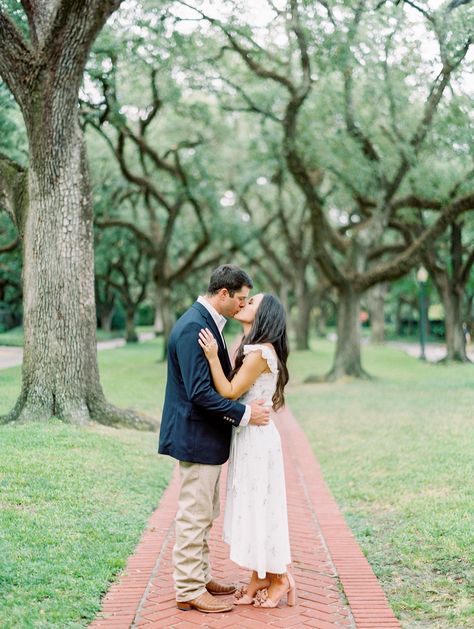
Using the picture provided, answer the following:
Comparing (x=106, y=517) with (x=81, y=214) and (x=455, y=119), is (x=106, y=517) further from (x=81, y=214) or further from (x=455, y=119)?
(x=455, y=119)

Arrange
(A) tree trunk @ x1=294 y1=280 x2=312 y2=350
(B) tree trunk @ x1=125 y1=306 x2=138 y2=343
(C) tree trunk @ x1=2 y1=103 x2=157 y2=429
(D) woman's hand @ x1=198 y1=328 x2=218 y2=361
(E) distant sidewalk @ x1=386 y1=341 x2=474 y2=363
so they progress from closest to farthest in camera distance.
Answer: (D) woman's hand @ x1=198 y1=328 x2=218 y2=361 → (C) tree trunk @ x1=2 y1=103 x2=157 y2=429 → (E) distant sidewalk @ x1=386 y1=341 x2=474 y2=363 → (A) tree trunk @ x1=294 y1=280 x2=312 y2=350 → (B) tree trunk @ x1=125 y1=306 x2=138 y2=343

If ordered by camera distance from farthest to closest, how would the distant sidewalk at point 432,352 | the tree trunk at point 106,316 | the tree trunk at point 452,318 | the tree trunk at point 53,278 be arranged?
the tree trunk at point 106,316, the distant sidewalk at point 432,352, the tree trunk at point 452,318, the tree trunk at point 53,278

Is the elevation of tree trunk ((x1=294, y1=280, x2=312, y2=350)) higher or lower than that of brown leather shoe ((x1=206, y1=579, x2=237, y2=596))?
higher

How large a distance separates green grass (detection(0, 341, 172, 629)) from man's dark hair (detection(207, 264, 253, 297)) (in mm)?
1985

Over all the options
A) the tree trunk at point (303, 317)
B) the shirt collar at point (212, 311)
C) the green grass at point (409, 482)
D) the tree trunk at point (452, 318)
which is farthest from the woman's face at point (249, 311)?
the tree trunk at point (303, 317)

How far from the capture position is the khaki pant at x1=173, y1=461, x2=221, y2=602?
4.58m

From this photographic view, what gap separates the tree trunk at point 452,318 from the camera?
87.1 feet

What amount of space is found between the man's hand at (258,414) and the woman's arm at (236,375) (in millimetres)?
109

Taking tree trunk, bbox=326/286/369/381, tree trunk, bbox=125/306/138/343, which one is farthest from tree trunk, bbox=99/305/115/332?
tree trunk, bbox=326/286/369/381

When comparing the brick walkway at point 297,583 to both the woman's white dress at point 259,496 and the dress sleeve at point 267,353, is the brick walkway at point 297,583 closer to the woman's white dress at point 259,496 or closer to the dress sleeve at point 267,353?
the woman's white dress at point 259,496

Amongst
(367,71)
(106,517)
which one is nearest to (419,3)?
(367,71)

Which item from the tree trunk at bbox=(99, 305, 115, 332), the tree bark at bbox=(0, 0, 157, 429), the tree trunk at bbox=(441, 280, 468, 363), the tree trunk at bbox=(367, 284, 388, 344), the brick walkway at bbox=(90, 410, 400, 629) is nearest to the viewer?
the brick walkway at bbox=(90, 410, 400, 629)

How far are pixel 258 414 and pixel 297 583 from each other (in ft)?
4.43

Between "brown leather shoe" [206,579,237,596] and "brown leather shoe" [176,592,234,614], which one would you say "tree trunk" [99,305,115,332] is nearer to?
"brown leather shoe" [206,579,237,596]
